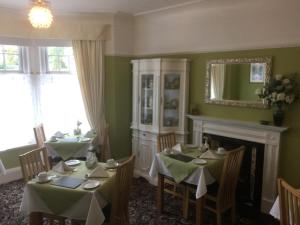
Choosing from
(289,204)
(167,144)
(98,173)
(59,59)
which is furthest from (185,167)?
(59,59)

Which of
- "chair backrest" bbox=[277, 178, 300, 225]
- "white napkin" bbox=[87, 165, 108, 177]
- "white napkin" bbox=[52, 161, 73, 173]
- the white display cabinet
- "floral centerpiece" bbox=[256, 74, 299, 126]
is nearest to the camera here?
"chair backrest" bbox=[277, 178, 300, 225]

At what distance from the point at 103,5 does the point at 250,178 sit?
336 cm

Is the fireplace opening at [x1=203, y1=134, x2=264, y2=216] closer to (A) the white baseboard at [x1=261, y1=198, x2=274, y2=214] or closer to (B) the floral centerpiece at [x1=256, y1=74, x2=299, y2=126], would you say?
(A) the white baseboard at [x1=261, y1=198, x2=274, y2=214]

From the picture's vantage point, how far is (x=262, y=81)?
3.45 metres

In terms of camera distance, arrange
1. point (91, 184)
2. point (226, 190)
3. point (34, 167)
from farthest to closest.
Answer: point (226, 190), point (34, 167), point (91, 184)

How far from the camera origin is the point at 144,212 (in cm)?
352

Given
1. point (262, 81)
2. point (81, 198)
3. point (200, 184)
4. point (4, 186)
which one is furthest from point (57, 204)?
point (262, 81)

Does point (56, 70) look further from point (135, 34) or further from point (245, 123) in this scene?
point (245, 123)

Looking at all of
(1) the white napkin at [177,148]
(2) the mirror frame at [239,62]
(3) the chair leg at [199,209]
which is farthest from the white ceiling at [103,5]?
(3) the chair leg at [199,209]

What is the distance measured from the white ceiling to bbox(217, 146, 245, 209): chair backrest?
2.32 meters

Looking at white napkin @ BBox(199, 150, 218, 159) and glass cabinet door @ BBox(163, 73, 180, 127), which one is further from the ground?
glass cabinet door @ BBox(163, 73, 180, 127)

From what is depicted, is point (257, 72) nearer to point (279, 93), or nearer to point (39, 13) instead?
point (279, 93)

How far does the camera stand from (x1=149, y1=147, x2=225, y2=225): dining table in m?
3.04

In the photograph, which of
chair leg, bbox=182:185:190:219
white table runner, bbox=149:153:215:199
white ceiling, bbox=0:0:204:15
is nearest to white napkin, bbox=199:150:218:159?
white table runner, bbox=149:153:215:199
